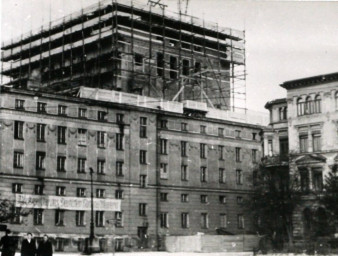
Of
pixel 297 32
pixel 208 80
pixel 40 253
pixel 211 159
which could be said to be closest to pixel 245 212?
pixel 211 159

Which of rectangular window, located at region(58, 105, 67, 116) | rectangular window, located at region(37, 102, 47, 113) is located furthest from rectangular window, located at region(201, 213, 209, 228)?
rectangular window, located at region(37, 102, 47, 113)

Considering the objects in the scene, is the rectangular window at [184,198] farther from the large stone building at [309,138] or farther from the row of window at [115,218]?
the large stone building at [309,138]

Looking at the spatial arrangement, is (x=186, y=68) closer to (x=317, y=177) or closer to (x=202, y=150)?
(x=202, y=150)

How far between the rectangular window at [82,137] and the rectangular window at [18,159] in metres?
6.47

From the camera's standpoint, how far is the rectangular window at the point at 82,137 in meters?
68.9

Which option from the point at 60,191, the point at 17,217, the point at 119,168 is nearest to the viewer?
the point at 17,217

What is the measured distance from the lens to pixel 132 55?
82125 mm

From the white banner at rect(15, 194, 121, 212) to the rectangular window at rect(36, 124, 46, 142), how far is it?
552 centimetres

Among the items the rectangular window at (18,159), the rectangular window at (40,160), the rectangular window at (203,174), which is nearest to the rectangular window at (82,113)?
the rectangular window at (40,160)

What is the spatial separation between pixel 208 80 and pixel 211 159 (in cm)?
1442

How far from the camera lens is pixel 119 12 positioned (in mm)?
81312

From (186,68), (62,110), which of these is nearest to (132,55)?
(186,68)

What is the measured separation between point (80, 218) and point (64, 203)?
244 centimetres

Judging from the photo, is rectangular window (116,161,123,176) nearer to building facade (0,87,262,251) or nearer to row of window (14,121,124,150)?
building facade (0,87,262,251)
